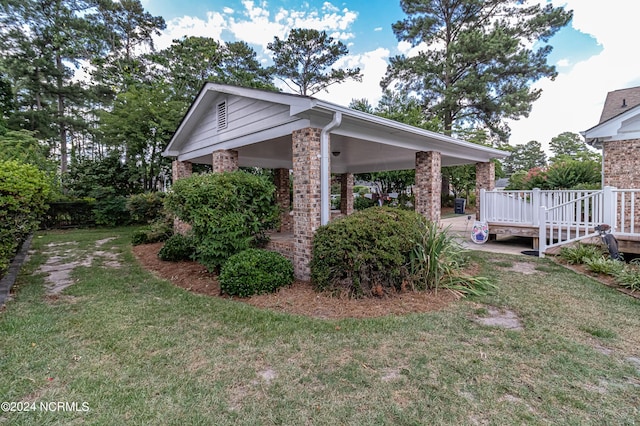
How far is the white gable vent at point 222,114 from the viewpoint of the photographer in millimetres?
6949

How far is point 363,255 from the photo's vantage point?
412 centimetres

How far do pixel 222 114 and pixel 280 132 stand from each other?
94.6 inches

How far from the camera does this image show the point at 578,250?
232 inches

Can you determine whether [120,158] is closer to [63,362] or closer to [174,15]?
[174,15]

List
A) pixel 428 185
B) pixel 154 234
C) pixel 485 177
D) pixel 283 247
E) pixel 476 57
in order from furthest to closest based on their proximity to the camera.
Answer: pixel 476 57 → pixel 485 177 → pixel 154 234 → pixel 428 185 → pixel 283 247

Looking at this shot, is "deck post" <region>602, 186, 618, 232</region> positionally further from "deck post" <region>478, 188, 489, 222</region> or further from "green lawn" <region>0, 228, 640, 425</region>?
"deck post" <region>478, 188, 489, 222</region>

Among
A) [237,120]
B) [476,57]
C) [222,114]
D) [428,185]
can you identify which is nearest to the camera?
[237,120]

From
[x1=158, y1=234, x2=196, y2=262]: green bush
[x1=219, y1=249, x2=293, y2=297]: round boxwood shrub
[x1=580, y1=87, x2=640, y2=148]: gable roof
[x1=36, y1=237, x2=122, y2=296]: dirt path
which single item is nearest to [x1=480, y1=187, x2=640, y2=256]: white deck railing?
[x1=580, y1=87, x2=640, y2=148]: gable roof

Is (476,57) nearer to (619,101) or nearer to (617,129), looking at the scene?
(619,101)

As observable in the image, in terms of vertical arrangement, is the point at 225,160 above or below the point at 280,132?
below

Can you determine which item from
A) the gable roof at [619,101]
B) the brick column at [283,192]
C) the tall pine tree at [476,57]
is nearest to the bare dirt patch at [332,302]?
the brick column at [283,192]

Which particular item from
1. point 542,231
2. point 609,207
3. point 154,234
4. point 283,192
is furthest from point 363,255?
point 154,234

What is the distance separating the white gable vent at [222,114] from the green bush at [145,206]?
23.3 feet

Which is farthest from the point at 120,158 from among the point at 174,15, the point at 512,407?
the point at 512,407
